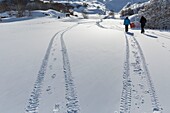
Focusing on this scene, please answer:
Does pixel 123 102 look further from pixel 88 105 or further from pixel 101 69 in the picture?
pixel 101 69

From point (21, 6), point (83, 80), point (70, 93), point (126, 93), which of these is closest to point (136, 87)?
point (126, 93)

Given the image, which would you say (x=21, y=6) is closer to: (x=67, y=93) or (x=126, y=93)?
(x=67, y=93)

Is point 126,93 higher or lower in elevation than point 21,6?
lower

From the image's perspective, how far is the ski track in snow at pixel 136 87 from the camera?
6.52m

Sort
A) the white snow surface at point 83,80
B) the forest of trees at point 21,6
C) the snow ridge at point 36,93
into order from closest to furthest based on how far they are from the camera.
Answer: the snow ridge at point 36,93 < the white snow surface at point 83,80 < the forest of trees at point 21,6

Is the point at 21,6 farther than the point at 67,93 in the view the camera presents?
Yes

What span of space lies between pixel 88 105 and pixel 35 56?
5117 millimetres

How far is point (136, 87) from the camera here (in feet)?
25.1

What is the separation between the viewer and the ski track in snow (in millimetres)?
6520

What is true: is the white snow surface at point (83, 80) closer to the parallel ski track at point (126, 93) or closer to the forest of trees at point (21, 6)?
the parallel ski track at point (126, 93)

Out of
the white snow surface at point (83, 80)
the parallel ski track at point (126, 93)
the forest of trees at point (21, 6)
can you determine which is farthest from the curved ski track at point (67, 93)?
the forest of trees at point (21, 6)

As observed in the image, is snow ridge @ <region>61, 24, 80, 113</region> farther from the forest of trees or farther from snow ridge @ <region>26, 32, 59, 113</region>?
the forest of trees

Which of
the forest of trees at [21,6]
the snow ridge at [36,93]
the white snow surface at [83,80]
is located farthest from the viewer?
the forest of trees at [21,6]

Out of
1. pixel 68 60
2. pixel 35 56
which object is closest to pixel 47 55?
pixel 35 56
